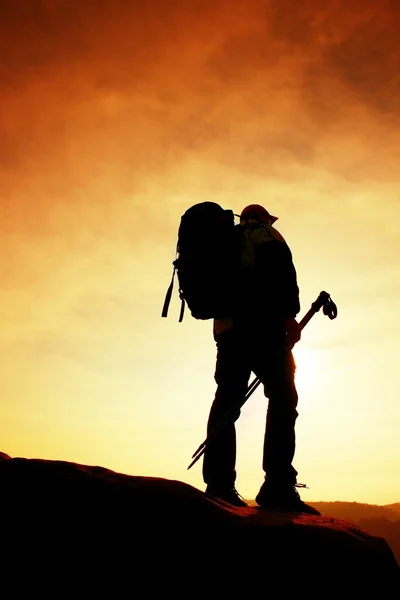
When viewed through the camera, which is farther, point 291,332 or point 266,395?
point 291,332

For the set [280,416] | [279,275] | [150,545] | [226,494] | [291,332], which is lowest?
[150,545]

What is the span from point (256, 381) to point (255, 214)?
6.35ft

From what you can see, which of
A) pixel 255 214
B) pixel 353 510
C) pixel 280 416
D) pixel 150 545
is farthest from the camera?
pixel 353 510

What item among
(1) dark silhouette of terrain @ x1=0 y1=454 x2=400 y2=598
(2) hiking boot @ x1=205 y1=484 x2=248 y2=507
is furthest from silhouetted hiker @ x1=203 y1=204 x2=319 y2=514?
(1) dark silhouette of terrain @ x1=0 y1=454 x2=400 y2=598

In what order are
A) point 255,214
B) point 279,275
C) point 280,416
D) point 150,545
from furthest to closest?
point 255,214 < point 279,275 < point 280,416 < point 150,545

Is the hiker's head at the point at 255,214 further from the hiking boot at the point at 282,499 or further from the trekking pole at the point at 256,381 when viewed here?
the hiking boot at the point at 282,499

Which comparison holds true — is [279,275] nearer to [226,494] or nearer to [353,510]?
[226,494]

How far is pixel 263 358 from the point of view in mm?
5188

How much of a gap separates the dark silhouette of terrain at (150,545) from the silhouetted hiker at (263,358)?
4.16 ft

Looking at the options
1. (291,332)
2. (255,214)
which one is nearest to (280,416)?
(291,332)

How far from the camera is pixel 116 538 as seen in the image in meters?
3.01

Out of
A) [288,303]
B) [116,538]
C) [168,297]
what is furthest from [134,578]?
[168,297]

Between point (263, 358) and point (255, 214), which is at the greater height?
point (255, 214)

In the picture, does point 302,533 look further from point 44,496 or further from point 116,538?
point 44,496
